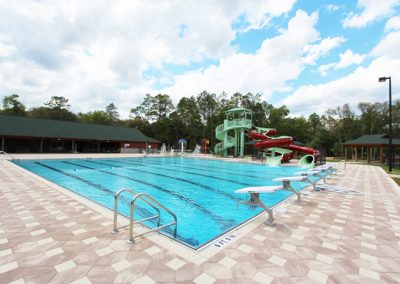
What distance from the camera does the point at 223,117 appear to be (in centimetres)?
3947

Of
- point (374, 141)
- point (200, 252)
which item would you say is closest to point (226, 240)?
point (200, 252)

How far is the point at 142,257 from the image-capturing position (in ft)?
8.29

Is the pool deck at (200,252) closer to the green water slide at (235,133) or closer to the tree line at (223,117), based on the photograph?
the green water slide at (235,133)

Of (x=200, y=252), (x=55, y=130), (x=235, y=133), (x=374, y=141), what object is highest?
(x=235, y=133)

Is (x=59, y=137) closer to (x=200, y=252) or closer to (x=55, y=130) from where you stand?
(x=55, y=130)

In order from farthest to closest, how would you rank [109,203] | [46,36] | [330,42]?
[330,42], [46,36], [109,203]

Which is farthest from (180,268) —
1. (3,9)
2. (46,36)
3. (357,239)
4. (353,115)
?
(353,115)

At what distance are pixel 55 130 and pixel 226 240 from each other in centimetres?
2949

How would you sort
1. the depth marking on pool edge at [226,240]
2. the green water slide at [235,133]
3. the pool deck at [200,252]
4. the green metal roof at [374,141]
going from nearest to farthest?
the pool deck at [200,252] < the depth marking on pool edge at [226,240] < the green metal roof at [374,141] < the green water slide at [235,133]

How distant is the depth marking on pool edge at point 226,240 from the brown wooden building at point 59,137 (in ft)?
87.3

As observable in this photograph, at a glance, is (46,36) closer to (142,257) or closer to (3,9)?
(3,9)

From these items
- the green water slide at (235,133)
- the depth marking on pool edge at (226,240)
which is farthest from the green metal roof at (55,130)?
the depth marking on pool edge at (226,240)

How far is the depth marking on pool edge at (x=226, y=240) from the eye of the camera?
291 cm

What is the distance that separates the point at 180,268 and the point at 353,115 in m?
48.5
